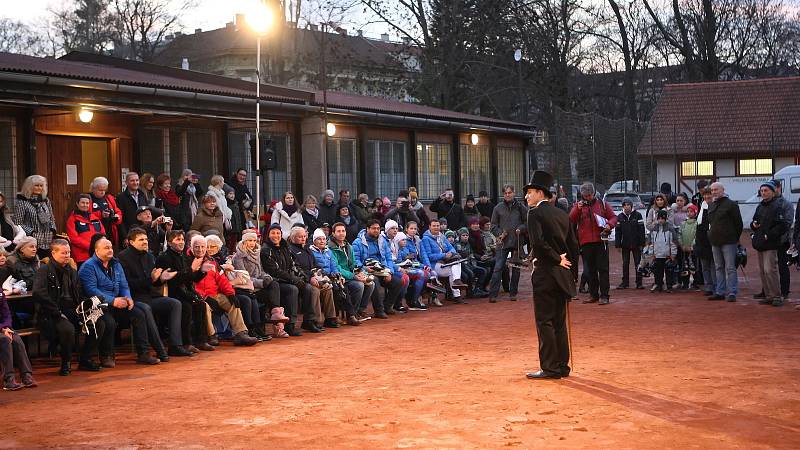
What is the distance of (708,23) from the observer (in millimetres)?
48656

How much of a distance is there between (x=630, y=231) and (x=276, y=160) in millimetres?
6891

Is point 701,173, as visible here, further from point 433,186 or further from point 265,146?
point 265,146

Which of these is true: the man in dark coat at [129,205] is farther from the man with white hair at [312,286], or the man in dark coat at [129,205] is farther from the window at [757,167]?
the window at [757,167]

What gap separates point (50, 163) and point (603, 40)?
127 ft

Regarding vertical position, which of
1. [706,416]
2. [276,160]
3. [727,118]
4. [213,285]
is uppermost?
[727,118]

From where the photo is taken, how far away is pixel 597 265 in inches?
639

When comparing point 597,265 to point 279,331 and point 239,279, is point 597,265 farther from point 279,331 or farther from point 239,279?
point 239,279

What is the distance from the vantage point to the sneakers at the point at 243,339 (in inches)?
490

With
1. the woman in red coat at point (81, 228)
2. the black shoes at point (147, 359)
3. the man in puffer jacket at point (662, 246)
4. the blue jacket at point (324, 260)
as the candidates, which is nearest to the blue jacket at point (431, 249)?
the blue jacket at point (324, 260)

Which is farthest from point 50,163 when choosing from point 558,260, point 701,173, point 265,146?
point 701,173

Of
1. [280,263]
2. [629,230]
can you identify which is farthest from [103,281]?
[629,230]

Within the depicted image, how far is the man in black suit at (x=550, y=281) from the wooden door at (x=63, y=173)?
9614mm

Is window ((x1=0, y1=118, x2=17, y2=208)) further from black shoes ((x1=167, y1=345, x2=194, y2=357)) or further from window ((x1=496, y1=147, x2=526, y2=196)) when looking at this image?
window ((x1=496, y1=147, x2=526, y2=196))

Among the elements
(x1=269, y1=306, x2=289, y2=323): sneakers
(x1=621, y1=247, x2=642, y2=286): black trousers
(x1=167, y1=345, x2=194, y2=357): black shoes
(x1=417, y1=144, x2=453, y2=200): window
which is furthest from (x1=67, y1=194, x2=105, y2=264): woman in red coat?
(x1=417, y1=144, x2=453, y2=200): window
